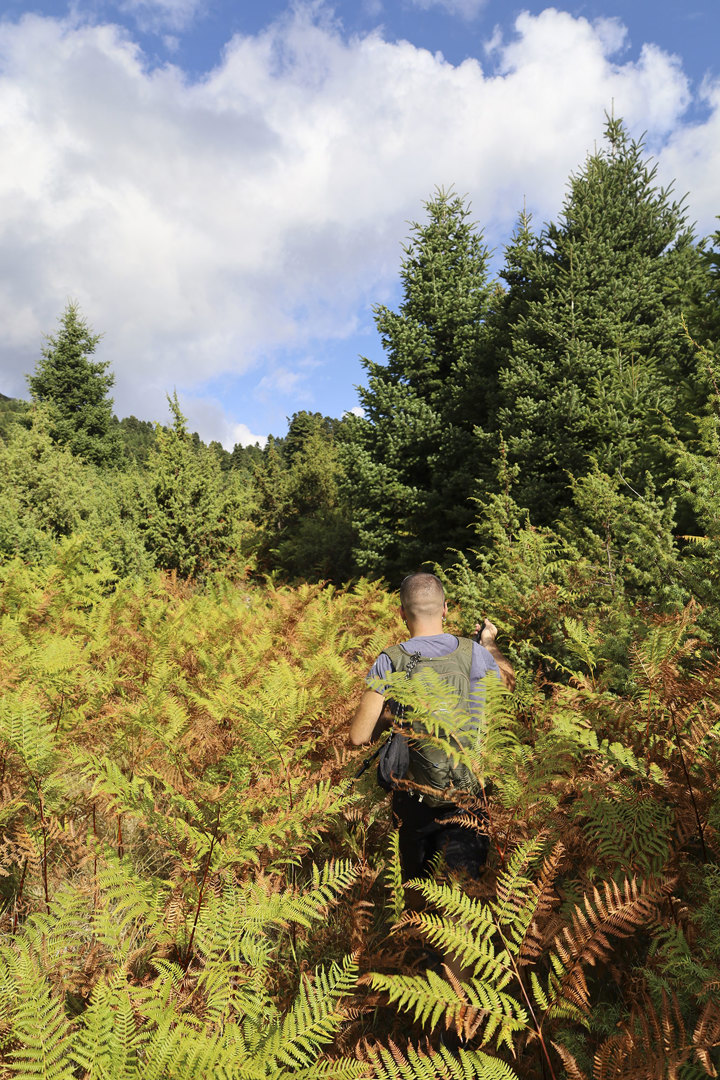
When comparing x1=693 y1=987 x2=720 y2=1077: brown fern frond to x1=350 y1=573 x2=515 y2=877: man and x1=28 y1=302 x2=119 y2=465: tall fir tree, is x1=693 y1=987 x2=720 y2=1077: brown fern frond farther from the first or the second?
x1=28 y1=302 x2=119 y2=465: tall fir tree

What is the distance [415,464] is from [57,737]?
36.0 feet

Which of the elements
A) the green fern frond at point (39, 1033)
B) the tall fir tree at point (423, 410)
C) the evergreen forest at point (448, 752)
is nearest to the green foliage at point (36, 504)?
the evergreen forest at point (448, 752)

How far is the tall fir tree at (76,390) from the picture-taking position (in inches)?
1046

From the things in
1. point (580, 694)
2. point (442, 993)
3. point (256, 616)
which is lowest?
point (442, 993)

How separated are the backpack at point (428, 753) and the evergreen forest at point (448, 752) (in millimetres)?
200

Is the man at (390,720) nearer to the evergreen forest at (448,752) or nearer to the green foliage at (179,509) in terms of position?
the evergreen forest at (448,752)

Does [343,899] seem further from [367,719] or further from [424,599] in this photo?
[424,599]

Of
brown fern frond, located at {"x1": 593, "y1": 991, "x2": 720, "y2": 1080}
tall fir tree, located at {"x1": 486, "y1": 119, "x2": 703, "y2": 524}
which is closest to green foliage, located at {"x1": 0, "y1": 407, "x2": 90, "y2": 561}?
tall fir tree, located at {"x1": 486, "y1": 119, "x2": 703, "y2": 524}

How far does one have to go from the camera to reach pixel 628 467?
25.5 ft

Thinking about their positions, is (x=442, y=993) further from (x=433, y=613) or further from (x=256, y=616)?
(x=256, y=616)

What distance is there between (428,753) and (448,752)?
894 millimetres

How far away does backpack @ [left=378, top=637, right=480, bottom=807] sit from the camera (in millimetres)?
2467

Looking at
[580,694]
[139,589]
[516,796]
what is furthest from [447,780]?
[139,589]

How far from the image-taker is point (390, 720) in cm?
278
